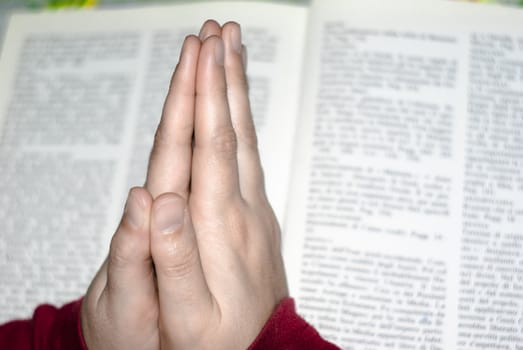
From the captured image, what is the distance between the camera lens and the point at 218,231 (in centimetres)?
55

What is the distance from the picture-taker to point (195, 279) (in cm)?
48

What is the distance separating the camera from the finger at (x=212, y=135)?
549 mm

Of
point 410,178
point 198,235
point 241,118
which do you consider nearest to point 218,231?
point 198,235

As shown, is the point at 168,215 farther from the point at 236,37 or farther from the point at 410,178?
the point at 410,178

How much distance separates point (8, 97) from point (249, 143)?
1.35 ft

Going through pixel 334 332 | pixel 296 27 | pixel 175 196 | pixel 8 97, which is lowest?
pixel 334 332

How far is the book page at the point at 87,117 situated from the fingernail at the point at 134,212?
25 centimetres

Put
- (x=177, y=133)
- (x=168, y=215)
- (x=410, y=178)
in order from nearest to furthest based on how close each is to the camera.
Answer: (x=168, y=215), (x=177, y=133), (x=410, y=178)

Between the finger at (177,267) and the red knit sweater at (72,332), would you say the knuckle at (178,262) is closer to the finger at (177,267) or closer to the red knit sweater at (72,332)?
the finger at (177,267)

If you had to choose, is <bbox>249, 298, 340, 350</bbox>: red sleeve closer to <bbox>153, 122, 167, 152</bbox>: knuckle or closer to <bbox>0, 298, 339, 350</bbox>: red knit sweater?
<bbox>0, 298, 339, 350</bbox>: red knit sweater

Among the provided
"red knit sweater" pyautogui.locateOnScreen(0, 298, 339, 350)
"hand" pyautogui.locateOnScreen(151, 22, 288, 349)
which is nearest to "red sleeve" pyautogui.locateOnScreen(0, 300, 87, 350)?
"red knit sweater" pyautogui.locateOnScreen(0, 298, 339, 350)

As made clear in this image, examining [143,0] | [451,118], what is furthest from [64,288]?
[451,118]

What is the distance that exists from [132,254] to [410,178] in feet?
1.21

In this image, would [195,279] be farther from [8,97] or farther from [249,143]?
[8,97]
